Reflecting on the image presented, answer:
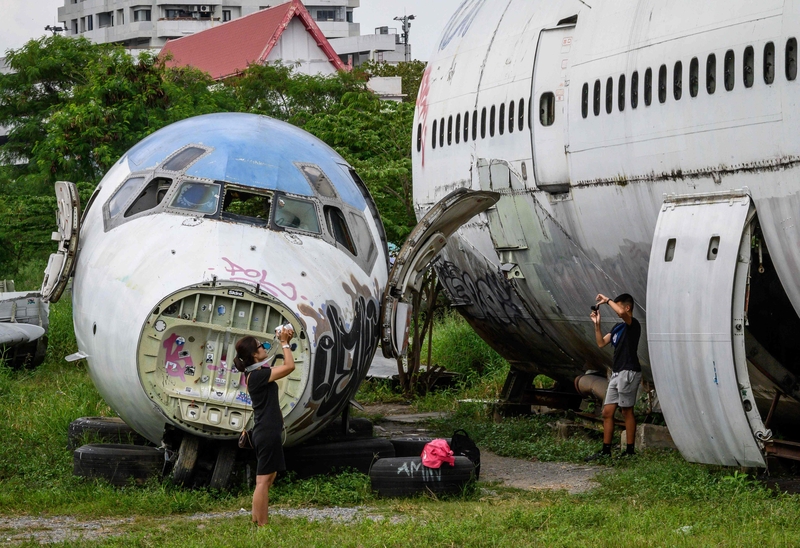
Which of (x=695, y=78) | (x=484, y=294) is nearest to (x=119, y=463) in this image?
(x=695, y=78)

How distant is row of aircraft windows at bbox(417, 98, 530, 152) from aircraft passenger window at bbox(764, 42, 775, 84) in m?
4.80

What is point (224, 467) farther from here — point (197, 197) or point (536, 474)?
point (536, 474)

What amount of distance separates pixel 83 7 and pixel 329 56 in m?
51.7

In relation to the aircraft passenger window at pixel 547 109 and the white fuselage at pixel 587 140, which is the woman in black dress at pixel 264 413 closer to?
the white fuselage at pixel 587 140

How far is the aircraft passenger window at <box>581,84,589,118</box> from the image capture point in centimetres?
1425

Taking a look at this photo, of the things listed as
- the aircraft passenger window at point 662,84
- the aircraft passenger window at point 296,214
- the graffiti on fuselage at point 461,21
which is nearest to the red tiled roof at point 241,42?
the graffiti on fuselage at point 461,21

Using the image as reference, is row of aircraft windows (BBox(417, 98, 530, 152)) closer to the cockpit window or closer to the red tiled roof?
the cockpit window

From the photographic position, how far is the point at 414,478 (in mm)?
11789

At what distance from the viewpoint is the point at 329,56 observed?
86.0m

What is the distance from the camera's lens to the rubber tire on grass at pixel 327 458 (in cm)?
1277

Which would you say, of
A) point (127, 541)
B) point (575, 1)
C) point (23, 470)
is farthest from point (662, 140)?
point (23, 470)

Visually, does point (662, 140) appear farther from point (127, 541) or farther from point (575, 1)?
point (127, 541)

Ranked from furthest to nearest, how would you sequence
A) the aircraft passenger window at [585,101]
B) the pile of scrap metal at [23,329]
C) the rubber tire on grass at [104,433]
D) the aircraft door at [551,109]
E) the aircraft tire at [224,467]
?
1. the pile of scrap metal at [23,329]
2. the aircraft door at [551,109]
3. the aircraft passenger window at [585,101]
4. the rubber tire on grass at [104,433]
5. the aircraft tire at [224,467]

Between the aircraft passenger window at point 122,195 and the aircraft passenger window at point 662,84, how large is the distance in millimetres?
5350
